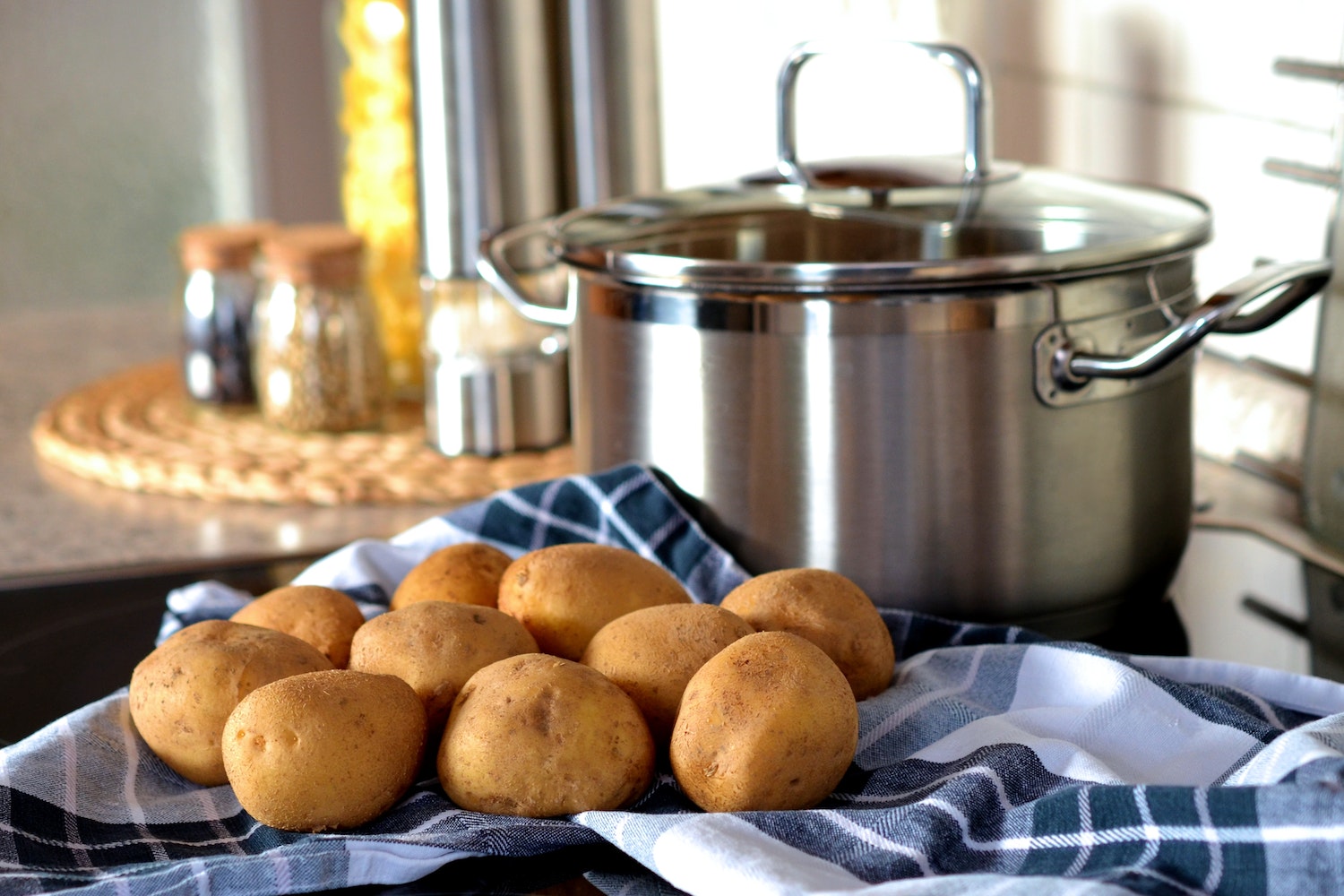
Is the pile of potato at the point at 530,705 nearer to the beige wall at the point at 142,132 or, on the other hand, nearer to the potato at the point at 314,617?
the potato at the point at 314,617

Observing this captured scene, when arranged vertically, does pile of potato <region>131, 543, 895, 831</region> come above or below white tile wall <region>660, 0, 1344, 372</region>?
below

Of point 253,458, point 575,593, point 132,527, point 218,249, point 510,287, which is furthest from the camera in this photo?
point 218,249

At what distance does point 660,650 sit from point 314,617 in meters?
0.15

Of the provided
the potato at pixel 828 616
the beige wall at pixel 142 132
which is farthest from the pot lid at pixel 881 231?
the beige wall at pixel 142 132

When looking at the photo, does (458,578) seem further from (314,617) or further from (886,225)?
(886,225)

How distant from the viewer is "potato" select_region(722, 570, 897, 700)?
54 cm

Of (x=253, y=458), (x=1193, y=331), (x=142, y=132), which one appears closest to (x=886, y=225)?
(x=1193, y=331)

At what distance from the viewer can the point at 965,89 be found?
2.37 feet

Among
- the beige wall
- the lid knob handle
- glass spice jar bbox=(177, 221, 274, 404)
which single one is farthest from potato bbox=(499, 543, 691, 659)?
the beige wall

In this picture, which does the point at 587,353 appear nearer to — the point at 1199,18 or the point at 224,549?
the point at 224,549

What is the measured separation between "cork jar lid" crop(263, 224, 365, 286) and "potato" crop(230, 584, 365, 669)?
547mm

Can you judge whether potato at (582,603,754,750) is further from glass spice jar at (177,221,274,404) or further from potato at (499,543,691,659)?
glass spice jar at (177,221,274,404)

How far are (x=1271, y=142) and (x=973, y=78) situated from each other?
29cm

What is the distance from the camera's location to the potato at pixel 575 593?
1.85 feet
